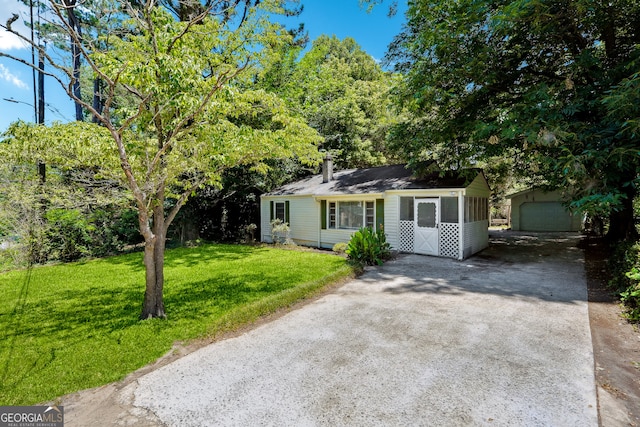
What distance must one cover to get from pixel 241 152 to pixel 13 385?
4.45 m

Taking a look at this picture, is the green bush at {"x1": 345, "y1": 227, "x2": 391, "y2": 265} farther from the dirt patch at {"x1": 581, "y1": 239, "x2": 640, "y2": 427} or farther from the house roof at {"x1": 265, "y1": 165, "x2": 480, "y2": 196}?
the dirt patch at {"x1": 581, "y1": 239, "x2": 640, "y2": 427}

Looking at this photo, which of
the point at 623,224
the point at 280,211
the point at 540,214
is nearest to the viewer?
the point at 623,224

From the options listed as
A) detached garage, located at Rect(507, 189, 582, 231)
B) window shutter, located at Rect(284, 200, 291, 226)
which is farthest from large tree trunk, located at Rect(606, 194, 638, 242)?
window shutter, located at Rect(284, 200, 291, 226)

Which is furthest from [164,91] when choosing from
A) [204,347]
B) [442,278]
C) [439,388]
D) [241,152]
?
[442,278]

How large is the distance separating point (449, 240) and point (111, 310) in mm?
9855

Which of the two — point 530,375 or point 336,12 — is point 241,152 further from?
point 336,12

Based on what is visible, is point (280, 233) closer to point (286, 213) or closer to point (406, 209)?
point (286, 213)

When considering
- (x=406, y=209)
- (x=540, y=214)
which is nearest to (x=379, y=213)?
(x=406, y=209)

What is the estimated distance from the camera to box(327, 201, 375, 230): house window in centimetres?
1275

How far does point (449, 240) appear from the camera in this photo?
1055 cm

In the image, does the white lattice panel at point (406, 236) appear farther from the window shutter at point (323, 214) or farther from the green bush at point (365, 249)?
the window shutter at point (323, 214)

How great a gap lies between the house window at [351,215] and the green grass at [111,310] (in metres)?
2.92

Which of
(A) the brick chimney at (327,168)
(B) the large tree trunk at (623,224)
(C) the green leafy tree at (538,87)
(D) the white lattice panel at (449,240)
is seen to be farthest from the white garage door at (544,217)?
(A) the brick chimney at (327,168)

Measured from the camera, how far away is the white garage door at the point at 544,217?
63.7 ft
